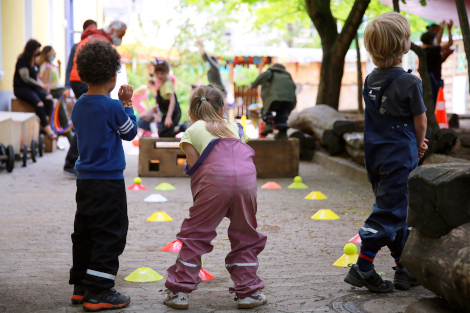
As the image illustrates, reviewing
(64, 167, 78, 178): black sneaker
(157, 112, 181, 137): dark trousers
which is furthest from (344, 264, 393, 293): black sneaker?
(157, 112, 181, 137): dark trousers

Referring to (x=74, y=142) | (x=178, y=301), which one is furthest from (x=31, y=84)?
(x=178, y=301)

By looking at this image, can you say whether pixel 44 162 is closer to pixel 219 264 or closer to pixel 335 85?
pixel 335 85

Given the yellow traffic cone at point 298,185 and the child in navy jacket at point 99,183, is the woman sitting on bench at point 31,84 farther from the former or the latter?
the child in navy jacket at point 99,183

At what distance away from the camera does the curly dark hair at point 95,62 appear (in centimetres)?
388

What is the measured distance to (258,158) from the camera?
1065cm

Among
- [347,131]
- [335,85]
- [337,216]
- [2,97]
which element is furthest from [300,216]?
[2,97]

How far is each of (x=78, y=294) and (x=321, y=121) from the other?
33.5ft

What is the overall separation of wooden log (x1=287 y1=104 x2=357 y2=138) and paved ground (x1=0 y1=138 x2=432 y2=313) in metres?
3.15

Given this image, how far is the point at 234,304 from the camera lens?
3879mm

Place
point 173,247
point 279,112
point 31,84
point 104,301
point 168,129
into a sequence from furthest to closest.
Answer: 1. point 31,84
2. point 279,112
3. point 168,129
4. point 173,247
5. point 104,301

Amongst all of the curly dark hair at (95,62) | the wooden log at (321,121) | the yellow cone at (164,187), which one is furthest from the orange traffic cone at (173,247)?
the wooden log at (321,121)

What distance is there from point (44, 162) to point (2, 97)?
9.66 ft

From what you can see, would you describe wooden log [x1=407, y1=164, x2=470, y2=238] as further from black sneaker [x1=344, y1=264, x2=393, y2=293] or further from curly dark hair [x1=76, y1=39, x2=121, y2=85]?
curly dark hair [x1=76, y1=39, x2=121, y2=85]

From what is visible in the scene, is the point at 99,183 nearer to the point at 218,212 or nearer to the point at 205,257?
the point at 218,212
